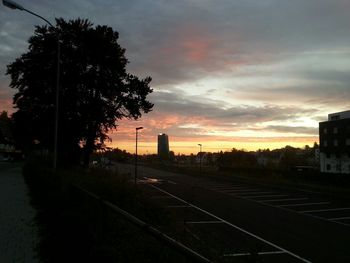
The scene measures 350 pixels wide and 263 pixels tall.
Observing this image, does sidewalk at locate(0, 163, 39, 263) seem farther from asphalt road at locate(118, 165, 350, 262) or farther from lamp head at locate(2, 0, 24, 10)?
lamp head at locate(2, 0, 24, 10)

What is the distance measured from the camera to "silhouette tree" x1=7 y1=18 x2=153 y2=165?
4538cm

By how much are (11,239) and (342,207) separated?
2086cm

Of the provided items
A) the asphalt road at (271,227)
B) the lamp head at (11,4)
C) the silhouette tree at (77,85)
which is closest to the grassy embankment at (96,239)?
the asphalt road at (271,227)

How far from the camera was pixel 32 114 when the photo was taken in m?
47.3

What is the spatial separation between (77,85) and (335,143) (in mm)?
75109

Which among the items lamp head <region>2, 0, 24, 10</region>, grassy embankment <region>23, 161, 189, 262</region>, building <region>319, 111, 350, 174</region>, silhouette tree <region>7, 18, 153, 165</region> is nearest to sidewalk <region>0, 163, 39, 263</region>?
grassy embankment <region>23, 161, 189, 262</region>

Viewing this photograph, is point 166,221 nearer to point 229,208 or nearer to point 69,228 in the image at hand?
point 69,228

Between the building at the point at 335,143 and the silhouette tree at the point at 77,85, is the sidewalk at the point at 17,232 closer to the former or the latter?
the silhouette tree at the point at 77,85

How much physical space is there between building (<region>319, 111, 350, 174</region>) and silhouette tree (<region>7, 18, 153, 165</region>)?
64187 millimetres

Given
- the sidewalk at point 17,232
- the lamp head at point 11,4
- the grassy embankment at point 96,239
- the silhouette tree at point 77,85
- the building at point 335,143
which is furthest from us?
the building at point 335,143

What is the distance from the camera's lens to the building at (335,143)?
102 metres

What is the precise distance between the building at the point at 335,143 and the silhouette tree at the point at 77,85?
64.2 m


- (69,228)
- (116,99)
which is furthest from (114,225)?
(116,99)

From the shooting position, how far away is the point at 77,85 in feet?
151
